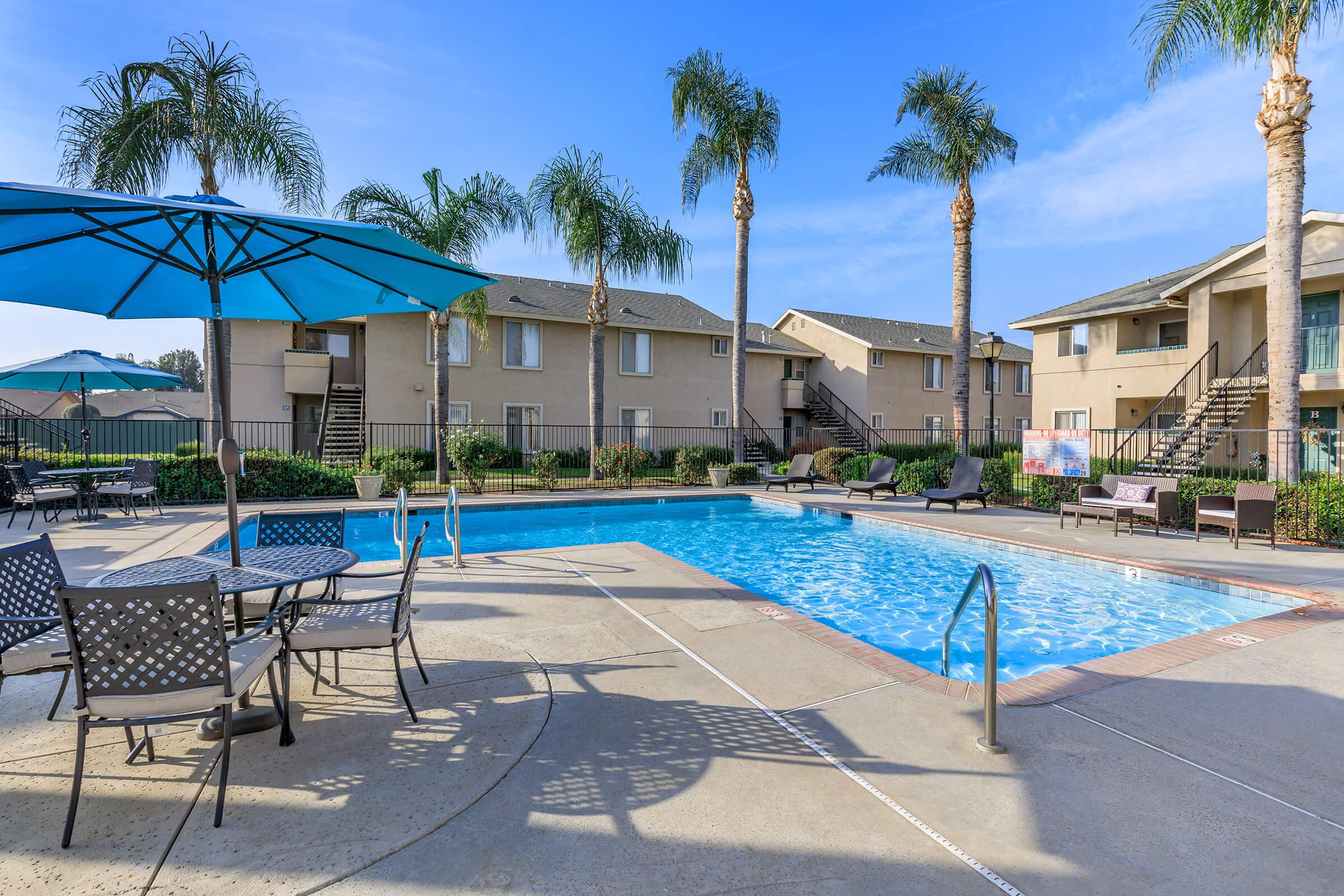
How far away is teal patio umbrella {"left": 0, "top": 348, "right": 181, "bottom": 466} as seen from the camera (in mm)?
11797

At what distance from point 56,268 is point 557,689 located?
4.59 meters

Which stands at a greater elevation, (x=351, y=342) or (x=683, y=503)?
(x=351, y=342)

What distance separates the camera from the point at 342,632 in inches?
144

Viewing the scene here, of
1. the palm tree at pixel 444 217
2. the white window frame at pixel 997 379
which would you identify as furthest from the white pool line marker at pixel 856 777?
the white window frame at pixel 997 379

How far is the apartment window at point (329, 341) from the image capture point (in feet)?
79.2

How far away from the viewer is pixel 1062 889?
229 centimetres

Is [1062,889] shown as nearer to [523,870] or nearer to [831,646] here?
[523,870]

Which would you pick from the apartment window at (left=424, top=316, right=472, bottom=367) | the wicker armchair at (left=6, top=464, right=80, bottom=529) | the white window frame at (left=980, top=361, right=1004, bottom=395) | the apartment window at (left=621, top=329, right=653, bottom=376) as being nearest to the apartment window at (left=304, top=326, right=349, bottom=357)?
the apartment window at (left=424, top=316, right=472, bottom=367)

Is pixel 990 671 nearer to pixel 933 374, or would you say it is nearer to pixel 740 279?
pixel 740 279

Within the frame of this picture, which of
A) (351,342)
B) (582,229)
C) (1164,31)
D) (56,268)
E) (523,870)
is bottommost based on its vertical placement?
(523,870)

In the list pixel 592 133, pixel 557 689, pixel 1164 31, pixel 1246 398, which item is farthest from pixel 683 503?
pixel 1246 398

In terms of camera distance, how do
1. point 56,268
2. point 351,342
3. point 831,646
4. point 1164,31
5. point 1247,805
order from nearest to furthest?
point 1247,805, point 56,268, point 831,646, point 1164,31, point 351,342

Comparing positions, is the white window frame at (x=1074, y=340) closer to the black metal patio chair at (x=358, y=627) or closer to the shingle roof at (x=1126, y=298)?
the shingle roof at (x=1126, y=298)

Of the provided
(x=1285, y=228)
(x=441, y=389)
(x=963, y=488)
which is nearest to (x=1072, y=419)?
(x=963, y=488)
